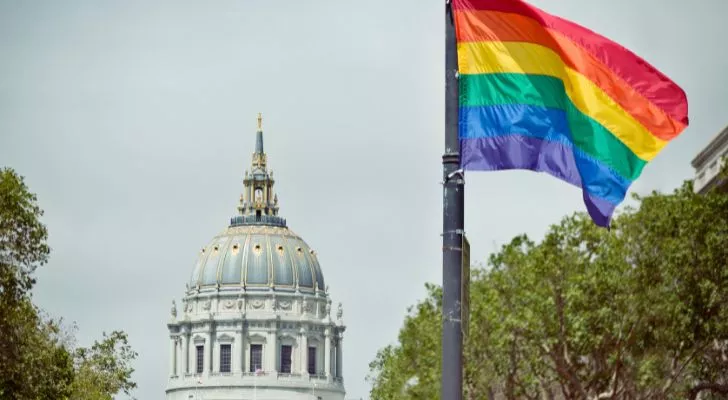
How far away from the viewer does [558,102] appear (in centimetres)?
2378

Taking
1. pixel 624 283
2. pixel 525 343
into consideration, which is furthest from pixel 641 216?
pixel 525 343

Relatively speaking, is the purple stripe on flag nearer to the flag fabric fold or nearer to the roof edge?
the flag fabric fold

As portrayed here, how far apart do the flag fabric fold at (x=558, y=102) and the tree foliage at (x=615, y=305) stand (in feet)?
134

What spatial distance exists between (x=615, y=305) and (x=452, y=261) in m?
46.0

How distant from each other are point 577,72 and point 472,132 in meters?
1.97

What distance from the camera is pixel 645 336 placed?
2648 inches

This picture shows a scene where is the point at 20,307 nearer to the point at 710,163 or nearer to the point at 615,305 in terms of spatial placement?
the point at 615,305

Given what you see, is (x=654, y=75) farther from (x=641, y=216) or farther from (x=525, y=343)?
(x=525, y=343)

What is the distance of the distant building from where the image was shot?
81.2 metres

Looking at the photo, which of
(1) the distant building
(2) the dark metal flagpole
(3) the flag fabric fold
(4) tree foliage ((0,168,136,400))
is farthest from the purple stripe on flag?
(1) the distant building

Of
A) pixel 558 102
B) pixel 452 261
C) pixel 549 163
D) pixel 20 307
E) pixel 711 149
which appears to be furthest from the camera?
pixel 711 149

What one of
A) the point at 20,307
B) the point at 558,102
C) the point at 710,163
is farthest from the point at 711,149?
the point at 558,102

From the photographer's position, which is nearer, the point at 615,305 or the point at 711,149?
the point at 615,305

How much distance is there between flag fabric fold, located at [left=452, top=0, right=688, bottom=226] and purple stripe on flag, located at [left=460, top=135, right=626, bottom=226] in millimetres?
13
